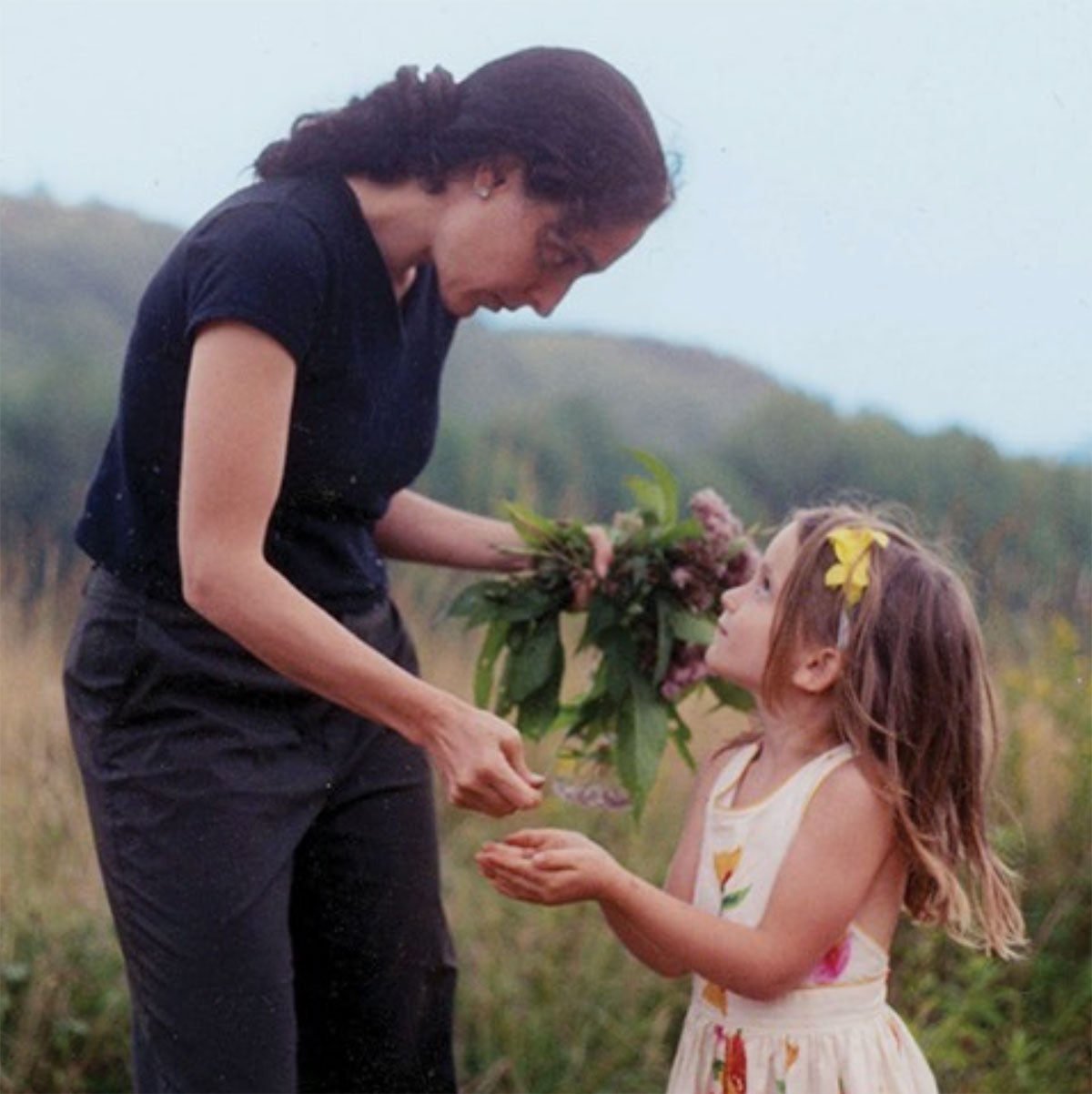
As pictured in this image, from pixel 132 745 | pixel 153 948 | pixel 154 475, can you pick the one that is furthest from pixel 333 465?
pixel 153 948

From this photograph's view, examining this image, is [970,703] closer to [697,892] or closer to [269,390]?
[697,892]

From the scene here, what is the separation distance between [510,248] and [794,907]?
3.46 feet

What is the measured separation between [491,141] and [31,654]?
13.5ft

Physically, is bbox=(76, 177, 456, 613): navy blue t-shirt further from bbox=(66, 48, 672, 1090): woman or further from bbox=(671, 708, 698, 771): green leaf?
bbox=(671, 708, 698, 771): green leaf

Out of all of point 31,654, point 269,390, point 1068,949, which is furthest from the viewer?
point 31,654

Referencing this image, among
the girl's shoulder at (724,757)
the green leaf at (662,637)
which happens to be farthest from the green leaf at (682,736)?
the girl's shoulder at (724,757)

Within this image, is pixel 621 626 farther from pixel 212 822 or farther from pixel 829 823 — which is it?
pixel 212 822

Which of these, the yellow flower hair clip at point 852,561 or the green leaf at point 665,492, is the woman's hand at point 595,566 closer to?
the green leaf at point 665,492

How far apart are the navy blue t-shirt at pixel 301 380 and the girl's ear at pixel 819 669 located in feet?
2.38

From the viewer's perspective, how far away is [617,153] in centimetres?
330

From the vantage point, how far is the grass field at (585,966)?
5.13 metres

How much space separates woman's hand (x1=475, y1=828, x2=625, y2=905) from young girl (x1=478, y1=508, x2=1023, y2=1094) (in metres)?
0.08

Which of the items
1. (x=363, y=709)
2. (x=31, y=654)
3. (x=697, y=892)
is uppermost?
(x=363, y=709)

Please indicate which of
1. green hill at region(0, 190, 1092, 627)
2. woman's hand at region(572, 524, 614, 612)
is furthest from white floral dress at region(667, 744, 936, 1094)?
green hill at region(0, 190, 1092, 627)
